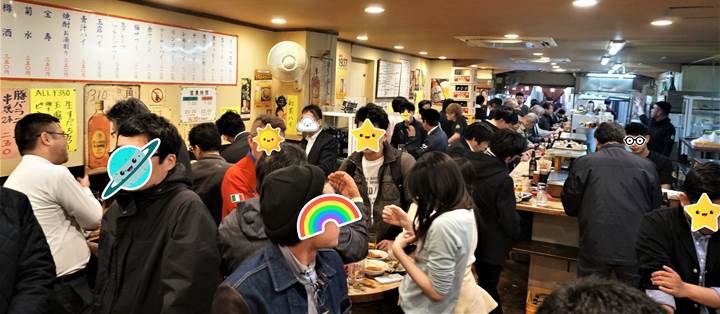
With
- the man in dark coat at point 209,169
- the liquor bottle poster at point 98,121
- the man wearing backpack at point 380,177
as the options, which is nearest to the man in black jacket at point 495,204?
the man wearing backpack at point 380,177

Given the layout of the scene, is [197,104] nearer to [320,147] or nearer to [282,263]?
[320,147]

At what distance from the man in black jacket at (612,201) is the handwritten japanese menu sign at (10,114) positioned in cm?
414

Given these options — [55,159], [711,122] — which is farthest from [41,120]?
[711,122]

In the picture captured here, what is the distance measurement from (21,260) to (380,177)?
207cm

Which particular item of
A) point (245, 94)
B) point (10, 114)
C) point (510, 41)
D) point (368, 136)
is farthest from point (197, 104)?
point (510, 41)

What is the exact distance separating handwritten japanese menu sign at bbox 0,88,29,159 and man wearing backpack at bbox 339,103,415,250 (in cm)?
256

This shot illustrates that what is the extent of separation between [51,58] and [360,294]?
3327 mm

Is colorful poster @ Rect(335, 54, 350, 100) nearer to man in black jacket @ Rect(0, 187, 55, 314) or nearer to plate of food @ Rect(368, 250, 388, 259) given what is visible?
plate of food @ Rect(368, 250, 388, 259)

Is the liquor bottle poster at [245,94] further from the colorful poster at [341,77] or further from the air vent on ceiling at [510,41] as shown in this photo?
the air vent on ceiling at [510,41]

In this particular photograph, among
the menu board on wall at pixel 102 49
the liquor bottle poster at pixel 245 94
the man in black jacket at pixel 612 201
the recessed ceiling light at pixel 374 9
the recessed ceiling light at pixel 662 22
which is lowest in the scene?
the man in black jacket at pixel 612 201

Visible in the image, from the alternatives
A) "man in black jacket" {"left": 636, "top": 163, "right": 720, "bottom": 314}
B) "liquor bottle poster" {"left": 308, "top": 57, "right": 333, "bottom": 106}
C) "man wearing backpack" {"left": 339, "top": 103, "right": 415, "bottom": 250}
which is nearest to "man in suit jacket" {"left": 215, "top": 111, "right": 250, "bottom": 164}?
"man wearing backpack" {"left": 339, "top": 103, "right": 415, "bottom": 250}

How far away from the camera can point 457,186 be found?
2246mm

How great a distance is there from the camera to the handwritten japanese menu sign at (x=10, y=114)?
12.8ft

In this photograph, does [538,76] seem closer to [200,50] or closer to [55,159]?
[200,50]
